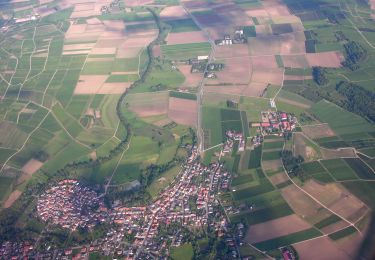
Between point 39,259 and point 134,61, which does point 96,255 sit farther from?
point 134,61

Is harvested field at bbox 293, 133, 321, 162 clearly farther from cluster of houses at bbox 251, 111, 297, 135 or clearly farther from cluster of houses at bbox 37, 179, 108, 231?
cluster of houses at bbox 37, 179, 108, 231

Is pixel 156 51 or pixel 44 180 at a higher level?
pixel 156 51

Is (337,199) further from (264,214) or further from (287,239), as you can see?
(264,214)

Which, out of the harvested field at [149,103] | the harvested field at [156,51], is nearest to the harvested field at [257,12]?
the harvested field at [156,51]

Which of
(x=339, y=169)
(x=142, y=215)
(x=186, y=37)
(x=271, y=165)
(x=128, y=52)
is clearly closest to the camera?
(x=142, y=215)

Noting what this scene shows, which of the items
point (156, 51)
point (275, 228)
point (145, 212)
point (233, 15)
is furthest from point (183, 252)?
point (233, 15)

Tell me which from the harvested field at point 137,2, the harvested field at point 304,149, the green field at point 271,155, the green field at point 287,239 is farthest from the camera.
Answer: the harvested field at point 137,2

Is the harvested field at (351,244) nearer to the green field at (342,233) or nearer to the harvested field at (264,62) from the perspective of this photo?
the green field at (342,233)

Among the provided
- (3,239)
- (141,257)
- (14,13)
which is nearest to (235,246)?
(141,257)
